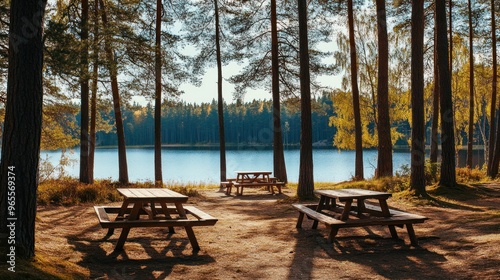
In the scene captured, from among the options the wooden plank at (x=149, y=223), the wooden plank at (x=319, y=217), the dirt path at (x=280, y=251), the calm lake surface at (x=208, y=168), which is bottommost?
the calm lake surface at (x=208, y=168)

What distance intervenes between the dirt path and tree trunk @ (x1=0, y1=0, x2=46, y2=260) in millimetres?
889

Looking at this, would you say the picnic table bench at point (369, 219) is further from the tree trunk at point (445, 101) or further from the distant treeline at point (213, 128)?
the distant treeline at point (213, 128)

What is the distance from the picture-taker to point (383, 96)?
48.8 feet

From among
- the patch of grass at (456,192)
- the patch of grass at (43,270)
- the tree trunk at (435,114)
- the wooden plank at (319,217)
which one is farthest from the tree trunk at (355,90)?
the patch of grass at (43,270)

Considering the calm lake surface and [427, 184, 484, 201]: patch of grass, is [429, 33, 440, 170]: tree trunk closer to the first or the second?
the calm lake surface

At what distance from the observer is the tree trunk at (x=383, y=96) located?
1451 centimetres

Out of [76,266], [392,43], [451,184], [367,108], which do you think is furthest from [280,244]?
[367,108]

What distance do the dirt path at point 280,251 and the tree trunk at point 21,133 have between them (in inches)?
35.0

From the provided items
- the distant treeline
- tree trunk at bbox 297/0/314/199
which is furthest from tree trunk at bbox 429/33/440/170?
the distant treeline

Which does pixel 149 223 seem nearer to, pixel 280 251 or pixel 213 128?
pixel 280 251

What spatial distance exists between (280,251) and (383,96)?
10.1 m

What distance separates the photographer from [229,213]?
1016 cm

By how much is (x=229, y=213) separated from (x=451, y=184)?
5781 mm

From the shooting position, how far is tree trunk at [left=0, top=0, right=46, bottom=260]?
4.28 meters
